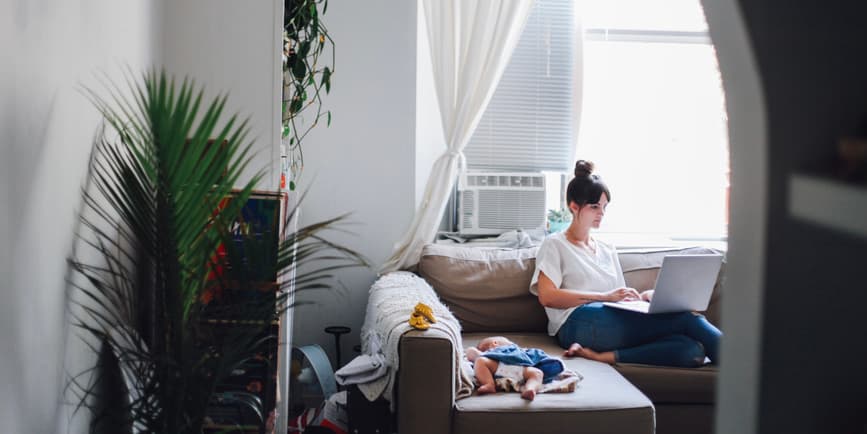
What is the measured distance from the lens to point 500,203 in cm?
449

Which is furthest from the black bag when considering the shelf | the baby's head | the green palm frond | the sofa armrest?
the shelf

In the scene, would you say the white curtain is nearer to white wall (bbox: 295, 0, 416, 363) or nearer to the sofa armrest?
white wall (bbox: 295, 0, 416, 363)

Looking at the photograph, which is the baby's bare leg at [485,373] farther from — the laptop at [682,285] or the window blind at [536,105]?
the window blind at [536,105]

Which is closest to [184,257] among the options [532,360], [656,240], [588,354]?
[532,360]

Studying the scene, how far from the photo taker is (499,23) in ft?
13.8

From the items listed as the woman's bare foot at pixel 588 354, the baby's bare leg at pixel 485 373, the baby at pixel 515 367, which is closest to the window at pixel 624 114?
the woman's bare foot at pixel 588 354

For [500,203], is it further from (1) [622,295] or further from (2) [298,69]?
(2) [298,69]

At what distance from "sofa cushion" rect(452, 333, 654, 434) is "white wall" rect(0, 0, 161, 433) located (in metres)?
1.25

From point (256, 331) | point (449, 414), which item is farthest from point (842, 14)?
point (449, 414)

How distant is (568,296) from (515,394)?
0.84m

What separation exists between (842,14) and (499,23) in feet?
12.0

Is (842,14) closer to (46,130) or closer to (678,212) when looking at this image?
(46,130)

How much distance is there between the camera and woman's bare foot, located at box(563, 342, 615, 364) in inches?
136

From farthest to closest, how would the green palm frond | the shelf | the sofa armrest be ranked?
the sofa armrest < the green palm frond < the shelf
